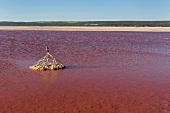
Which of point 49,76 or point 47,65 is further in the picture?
point 47,65

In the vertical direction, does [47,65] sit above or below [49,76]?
above

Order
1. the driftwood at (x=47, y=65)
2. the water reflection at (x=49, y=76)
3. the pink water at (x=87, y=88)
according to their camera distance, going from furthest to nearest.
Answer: the driftwood at (x=47, y=65), the water reflection at (x=49, y=76), the pink water at (x=87, y=88)

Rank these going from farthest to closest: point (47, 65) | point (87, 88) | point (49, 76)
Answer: point (47, 65) → point (49, 76) → point (87, 88)

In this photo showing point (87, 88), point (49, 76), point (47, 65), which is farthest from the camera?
point (47, 65)

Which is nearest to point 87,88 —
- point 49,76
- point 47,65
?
point 49,76

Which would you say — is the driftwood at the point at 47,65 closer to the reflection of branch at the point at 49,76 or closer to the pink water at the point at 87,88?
the pink water at the point at 87,88

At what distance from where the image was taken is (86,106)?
10.9 meters

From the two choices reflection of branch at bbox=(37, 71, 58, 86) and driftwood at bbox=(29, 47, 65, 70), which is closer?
reflection of branch at bbox=(37, 71, 58, 86)

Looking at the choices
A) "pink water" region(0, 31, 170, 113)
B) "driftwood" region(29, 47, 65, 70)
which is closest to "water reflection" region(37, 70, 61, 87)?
"pink water" region(0, 31, 170, 113)

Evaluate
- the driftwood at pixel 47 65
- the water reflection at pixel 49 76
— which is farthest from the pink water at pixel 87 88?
the driftwood at pixel 47 65

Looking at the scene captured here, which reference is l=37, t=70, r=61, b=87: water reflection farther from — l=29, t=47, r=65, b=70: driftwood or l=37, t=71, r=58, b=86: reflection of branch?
l=29, t=47, r=65, b=70: driftwood

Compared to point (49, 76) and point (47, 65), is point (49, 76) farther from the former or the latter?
point (47, 65)

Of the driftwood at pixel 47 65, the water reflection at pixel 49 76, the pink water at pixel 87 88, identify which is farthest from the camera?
the driftwood at pixel 47 65

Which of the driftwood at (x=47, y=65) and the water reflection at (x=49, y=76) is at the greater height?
the driftwood at (x=47, y=65)
